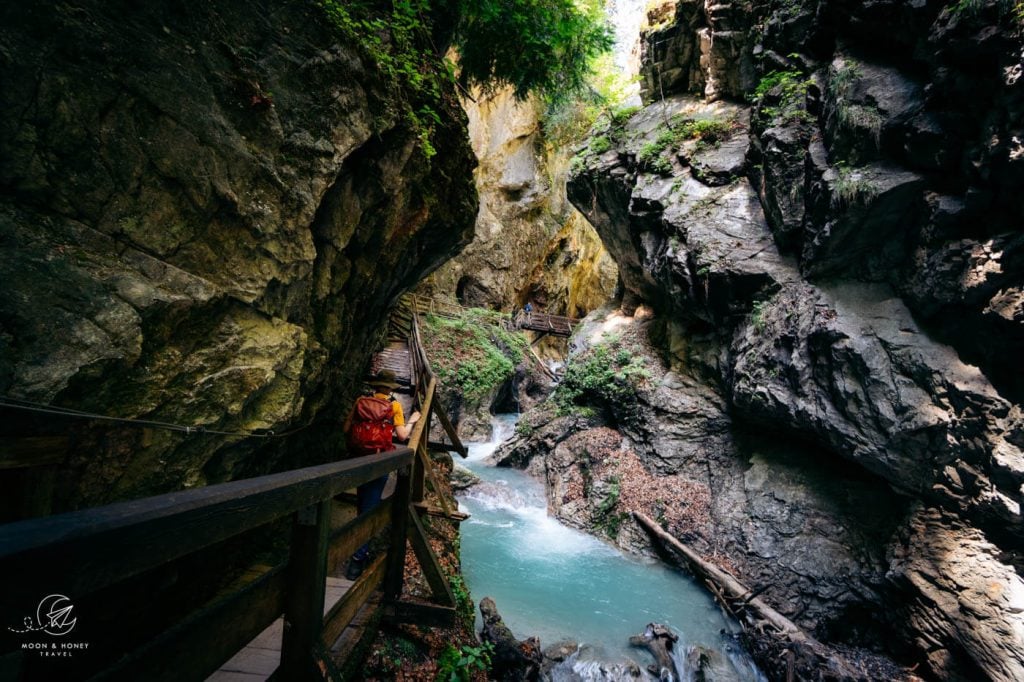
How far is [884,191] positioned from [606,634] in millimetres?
8382

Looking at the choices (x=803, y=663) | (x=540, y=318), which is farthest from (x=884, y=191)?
(x=540, y=318)

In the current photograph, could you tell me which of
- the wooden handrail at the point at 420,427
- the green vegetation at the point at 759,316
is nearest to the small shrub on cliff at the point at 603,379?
the green vegetation at the point at 759,316

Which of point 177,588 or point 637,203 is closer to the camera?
point 177,588

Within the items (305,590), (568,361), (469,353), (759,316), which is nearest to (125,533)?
(305,590)

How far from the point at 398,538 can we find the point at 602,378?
10.4 m

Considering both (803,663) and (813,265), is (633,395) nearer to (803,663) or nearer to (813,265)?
(813,265)

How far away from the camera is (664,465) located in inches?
426

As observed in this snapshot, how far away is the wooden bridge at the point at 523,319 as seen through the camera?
18.1m

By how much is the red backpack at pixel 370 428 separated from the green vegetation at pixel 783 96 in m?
10.0

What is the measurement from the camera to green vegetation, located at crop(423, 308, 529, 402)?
15867mm

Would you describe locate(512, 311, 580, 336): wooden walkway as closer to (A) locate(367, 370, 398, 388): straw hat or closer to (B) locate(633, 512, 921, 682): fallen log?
(B) locate(633, 512, 921, 682): fallen log

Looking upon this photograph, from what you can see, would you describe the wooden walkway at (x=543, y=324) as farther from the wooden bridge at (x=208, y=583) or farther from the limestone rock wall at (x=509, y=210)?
the wooden bridge at (x=208, y=583)

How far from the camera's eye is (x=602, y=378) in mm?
12938

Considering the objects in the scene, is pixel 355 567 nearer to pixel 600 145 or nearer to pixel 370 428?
pixel 370 428
